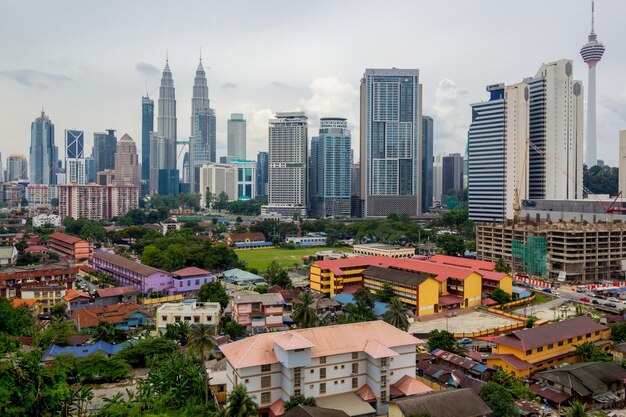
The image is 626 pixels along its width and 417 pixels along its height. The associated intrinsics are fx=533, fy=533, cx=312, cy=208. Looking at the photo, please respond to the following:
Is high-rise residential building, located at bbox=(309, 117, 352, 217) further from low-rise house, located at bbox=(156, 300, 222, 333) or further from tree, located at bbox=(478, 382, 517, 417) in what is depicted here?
tree, located at bbox=(478, 382, 517, 417)

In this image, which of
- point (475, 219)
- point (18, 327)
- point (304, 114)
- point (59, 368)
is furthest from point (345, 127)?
point (59, 368)

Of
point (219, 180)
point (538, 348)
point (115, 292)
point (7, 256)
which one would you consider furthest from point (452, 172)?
point (538, 348)

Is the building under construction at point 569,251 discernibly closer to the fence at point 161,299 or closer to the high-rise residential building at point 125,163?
the fence at point 161,299

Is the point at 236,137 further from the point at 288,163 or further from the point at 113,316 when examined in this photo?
the point at 113,316

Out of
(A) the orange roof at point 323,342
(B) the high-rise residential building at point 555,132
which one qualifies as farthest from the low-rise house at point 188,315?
(B) the high-rise residential building at point 555,132

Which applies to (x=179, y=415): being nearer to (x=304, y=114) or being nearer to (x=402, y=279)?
(x=402, y=279)

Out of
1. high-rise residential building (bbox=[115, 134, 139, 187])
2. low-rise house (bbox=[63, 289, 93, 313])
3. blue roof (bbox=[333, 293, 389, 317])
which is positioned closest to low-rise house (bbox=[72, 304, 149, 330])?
low-rise house (bbox=[63, 289, 93, 313])
